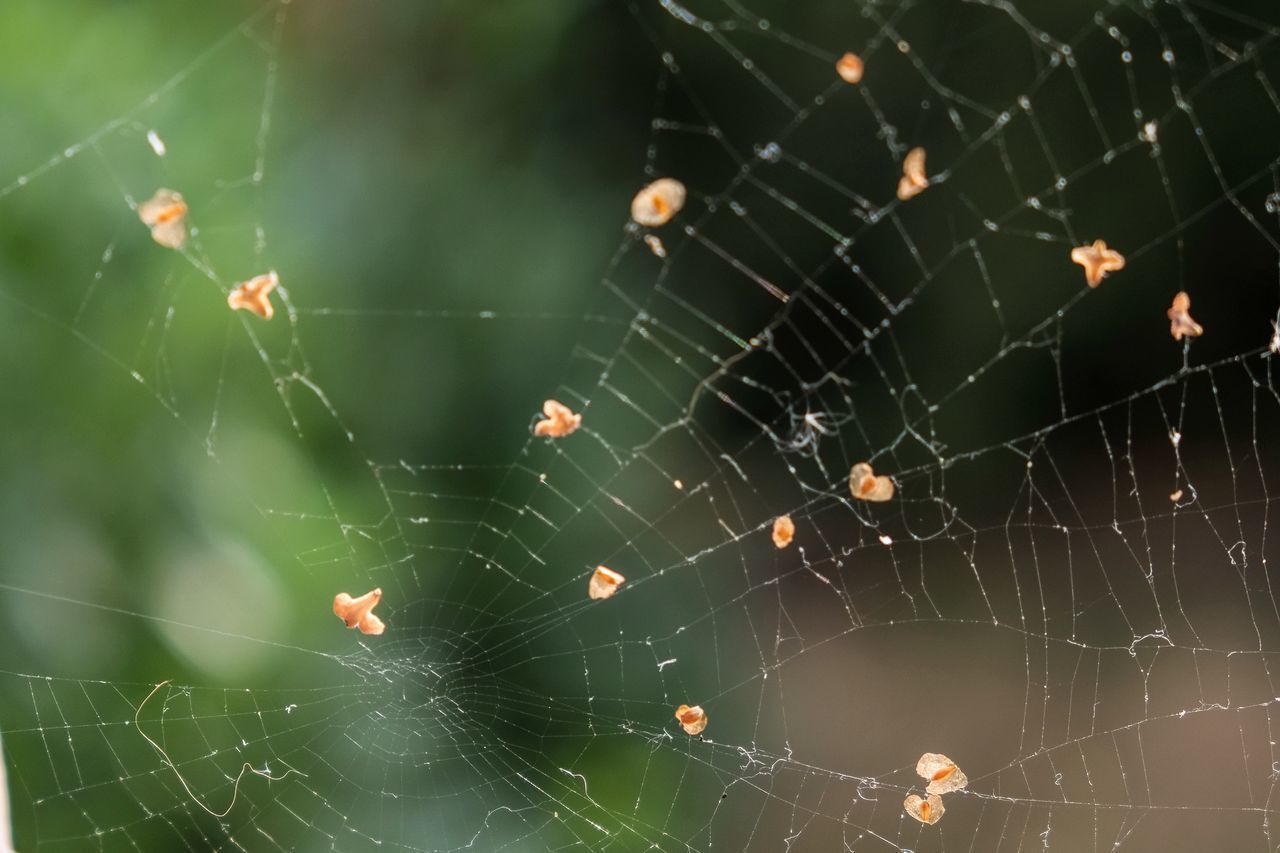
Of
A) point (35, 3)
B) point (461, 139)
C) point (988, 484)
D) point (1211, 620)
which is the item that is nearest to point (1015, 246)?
point (988, 484)

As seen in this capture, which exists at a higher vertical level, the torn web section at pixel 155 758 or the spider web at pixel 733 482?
the spider web at pixel 733 482

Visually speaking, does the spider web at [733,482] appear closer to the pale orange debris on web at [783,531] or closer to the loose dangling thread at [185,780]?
the loose dangling thread at [185,780]

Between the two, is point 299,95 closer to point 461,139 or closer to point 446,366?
point 461,139

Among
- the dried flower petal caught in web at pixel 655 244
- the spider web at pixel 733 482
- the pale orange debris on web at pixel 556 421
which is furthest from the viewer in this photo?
the pale orange debris on web at pixel 556 421

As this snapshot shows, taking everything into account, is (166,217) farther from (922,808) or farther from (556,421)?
(922,808)

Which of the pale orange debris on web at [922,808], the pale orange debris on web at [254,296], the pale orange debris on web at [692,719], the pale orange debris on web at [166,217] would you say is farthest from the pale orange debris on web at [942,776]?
the pale orange debris on web at [166,217]

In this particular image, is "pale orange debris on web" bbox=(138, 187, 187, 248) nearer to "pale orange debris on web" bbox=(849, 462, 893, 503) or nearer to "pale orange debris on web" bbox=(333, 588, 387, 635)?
"pale orange debris on web" bbox=(333, 588, 387, 635)

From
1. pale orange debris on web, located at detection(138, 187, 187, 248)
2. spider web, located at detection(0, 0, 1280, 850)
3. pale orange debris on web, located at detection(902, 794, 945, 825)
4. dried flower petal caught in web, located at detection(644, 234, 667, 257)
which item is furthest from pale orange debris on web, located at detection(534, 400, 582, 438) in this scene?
pale orange debris on web, located at detection(902, 794, 945, 825)
